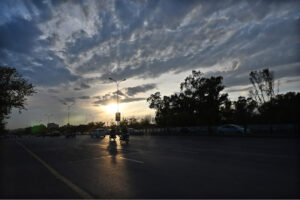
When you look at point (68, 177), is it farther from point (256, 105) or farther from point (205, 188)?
point (256, 105)

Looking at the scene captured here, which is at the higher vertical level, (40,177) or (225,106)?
(225,106)

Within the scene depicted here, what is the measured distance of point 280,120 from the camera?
35250 millimetres

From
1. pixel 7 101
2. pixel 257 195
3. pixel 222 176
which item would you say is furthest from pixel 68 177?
pixel 7 101

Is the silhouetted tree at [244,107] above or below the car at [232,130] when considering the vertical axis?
above

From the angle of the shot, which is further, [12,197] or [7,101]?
[7,101]

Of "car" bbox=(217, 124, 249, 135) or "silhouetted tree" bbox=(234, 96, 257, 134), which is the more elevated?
"silhouetted tree" bbox=(234, 96, 257, 134)

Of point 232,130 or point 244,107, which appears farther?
point 244,107

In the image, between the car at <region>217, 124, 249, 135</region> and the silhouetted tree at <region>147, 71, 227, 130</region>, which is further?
the silhouetted tree at <region>147, 71, 227, 130</region>

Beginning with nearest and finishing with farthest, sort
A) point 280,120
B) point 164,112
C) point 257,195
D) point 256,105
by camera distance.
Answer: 1. point 257,195
2. point 280,120
3. point 256,105
4. point 164,112

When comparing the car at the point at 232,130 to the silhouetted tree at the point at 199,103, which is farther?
the silhouetted tree at the point at 199,103

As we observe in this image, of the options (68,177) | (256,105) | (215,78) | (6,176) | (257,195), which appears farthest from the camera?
(256,105)

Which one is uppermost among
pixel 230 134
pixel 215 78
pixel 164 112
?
pixel 215 78

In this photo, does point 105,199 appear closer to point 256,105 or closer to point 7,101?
point 7,101

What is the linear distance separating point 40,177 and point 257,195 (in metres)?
6.99
